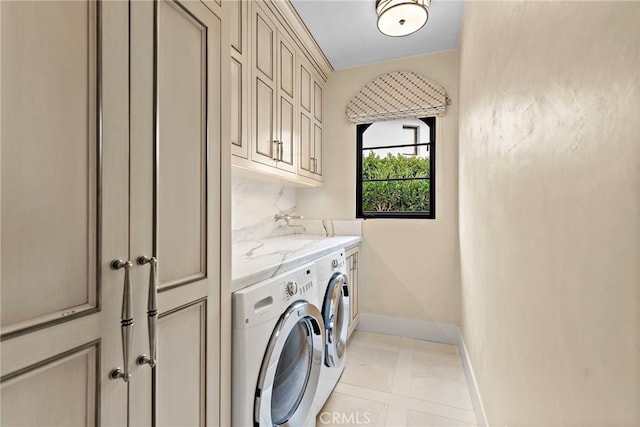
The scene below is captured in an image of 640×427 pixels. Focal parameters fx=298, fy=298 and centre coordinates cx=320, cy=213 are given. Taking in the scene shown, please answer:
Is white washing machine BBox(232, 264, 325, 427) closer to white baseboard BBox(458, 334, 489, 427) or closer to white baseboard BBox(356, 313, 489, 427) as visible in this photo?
white baseboard BBox(458, 334, 489, 427)

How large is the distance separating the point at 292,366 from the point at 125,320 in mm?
1011

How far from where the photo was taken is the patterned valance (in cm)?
257

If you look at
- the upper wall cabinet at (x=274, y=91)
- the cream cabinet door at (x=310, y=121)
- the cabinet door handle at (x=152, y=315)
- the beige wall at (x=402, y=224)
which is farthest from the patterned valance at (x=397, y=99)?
the cabinet door handle at (x=152, y=315)

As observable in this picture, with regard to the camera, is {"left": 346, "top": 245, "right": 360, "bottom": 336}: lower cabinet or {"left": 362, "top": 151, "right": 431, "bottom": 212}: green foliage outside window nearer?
{"left": 346, "top": 245, "right": 360, "bottom": 336}: lower cabinet

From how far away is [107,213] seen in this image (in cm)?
60

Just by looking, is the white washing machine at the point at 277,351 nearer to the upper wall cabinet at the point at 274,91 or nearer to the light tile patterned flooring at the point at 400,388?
the light tile patterned flooring at the point at 400,388

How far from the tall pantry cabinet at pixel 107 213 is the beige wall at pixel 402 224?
2.07 metres

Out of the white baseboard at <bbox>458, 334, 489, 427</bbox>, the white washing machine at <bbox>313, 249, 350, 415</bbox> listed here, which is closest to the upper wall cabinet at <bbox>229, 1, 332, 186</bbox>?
the white washing machine at <bbox>313, 249, 350, 415</bbox>

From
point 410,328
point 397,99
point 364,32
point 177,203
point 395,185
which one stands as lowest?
point 410,328

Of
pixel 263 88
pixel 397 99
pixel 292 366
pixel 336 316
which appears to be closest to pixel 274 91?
pixel 263 88

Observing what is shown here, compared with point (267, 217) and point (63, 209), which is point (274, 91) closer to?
point (267, 217)

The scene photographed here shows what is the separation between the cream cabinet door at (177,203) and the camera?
0.68 m

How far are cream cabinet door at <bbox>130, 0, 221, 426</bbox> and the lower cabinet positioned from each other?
5.39 ft

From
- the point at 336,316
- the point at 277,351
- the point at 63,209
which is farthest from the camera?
the point at 336,316
